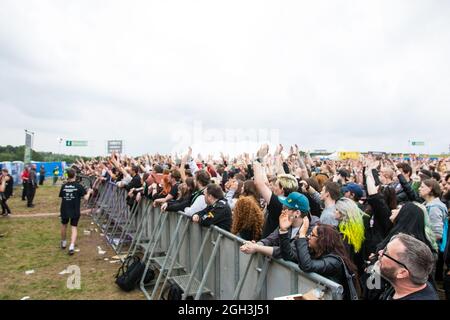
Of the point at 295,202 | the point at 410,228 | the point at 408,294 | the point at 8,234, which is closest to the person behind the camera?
the point at 408,294

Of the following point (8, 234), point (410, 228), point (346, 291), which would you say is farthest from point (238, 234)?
point (8, 234)

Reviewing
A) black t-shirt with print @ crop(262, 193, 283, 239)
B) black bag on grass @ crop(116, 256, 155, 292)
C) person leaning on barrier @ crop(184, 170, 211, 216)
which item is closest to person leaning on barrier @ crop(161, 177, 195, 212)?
person leaning on barrier @ crop(184, 170, 211, 216)

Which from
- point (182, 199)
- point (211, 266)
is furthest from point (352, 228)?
point (182, 199)

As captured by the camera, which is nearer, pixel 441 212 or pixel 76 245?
pixel 441 212

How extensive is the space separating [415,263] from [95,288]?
611cm

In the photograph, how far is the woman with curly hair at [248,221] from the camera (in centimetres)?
427

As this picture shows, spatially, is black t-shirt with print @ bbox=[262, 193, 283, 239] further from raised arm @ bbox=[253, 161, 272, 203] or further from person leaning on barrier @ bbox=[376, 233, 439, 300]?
person leaning on barrier @ bbox=[376, 233, 439, 300]

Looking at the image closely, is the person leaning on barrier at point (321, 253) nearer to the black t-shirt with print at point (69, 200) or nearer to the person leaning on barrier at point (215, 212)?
the person leaning on barrier at point (215, 212)

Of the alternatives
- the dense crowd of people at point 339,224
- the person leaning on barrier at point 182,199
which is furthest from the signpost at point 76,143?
the person leaning on barrier at point 182,199

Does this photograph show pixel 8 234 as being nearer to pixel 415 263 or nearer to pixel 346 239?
pixel 346 239

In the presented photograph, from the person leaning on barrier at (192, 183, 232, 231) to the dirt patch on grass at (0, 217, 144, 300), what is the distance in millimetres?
2438

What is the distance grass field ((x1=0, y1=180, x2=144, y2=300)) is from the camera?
6332 millimetres

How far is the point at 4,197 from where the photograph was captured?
1480cm

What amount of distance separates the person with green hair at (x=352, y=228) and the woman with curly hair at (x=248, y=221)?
103 centimetres
